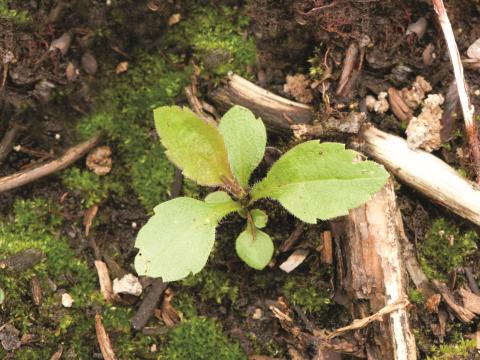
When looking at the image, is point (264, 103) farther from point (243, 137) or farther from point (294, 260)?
point (294, 260)

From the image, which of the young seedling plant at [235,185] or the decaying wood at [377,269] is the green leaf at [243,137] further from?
the decaying wood at [377,269]

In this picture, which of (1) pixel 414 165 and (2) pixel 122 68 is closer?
(1) pixel 414 165

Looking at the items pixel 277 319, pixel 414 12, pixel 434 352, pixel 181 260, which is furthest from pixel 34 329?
pixel 414 12

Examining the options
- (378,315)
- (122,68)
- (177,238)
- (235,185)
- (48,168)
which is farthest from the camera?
(122,68)

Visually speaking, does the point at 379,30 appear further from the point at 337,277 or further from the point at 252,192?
the point at 337,277

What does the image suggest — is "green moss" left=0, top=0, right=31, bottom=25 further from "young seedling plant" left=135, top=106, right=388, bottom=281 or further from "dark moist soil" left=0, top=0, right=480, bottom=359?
"young seedling plant" left=135, top=106, right=388, bottom=281

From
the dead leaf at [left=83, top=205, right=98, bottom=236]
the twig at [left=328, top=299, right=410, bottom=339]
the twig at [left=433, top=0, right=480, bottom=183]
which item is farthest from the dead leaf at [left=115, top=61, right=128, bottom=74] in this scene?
the twig at [left=328, top=299, right=410, bottom=339]

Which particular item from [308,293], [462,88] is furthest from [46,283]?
[462,88]
